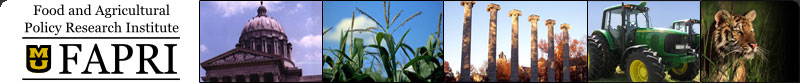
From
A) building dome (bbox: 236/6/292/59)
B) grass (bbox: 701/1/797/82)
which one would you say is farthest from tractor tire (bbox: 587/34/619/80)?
building dome (bbox: 236/6/292/59)

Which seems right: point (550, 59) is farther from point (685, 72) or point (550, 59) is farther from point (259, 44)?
point (259, 44)

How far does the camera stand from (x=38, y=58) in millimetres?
3486

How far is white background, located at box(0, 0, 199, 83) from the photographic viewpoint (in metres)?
3.43

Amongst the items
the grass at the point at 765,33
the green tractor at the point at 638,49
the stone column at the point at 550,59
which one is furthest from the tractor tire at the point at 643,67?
the stone column at the point at 550,59

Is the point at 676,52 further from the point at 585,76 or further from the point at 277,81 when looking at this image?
the point at 277,81

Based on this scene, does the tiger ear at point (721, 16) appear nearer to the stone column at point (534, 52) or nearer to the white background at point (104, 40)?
the stone column at point (534, 52)

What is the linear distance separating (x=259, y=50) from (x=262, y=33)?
10 cm

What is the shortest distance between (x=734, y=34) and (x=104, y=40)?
3.93 metres

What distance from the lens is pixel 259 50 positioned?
3.55 m

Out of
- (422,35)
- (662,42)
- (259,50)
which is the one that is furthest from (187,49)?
(662,42)

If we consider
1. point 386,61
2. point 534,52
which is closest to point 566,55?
point 534,52

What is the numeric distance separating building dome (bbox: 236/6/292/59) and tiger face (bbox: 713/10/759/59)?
9.30ft

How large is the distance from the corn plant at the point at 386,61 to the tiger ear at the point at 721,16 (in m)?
2.17

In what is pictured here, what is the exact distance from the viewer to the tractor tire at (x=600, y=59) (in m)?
4.30
